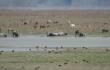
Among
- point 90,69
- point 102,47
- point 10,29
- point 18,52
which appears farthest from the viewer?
point 10,29

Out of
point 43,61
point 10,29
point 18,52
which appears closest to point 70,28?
point 10,29

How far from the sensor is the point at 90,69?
93.5 feet

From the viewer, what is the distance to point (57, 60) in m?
31.8

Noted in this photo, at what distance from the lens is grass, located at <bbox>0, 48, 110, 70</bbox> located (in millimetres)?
29203

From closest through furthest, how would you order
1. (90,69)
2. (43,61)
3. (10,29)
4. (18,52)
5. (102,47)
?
(90,69) < (43,61) < (18,52) < (102,47) < (10,29)

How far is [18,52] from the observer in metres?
36.0

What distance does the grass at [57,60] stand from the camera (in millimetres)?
29203

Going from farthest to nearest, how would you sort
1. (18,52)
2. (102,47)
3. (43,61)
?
(102,47)
(18,52)
(43,61)

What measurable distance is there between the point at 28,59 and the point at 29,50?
17.1ft

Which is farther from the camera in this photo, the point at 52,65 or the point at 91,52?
the point at 91,52

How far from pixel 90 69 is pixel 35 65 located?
3423 millimetres

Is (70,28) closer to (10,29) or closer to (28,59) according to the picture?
(10,29)

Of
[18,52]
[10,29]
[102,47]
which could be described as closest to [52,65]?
[18,52]

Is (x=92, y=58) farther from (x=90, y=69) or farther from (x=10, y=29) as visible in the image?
(x=10, y=29)
